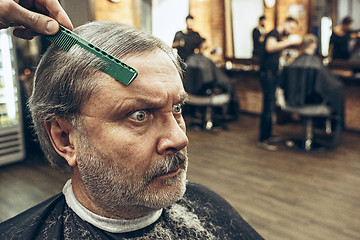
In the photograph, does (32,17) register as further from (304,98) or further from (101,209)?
(304,98)

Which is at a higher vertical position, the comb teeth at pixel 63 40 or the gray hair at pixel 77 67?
the comb teeth at pixel 63 40

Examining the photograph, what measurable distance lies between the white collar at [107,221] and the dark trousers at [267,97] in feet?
11.2

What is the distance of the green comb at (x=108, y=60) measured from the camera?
744 millimetres

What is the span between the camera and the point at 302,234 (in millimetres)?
2381

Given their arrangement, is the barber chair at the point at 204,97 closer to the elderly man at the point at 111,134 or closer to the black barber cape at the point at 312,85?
the black barber cape at the point at 312,85

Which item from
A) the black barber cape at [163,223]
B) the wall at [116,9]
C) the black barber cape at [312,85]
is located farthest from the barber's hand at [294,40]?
the black barber cape at [163,223]

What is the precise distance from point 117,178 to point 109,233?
17 centimetres

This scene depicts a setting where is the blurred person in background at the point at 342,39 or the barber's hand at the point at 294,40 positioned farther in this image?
the blurred person in background at the point at 342,39

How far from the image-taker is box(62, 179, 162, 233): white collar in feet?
2.91

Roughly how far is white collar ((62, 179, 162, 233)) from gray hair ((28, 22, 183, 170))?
23 centimetres

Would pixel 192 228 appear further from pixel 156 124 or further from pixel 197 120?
pixel 197 120

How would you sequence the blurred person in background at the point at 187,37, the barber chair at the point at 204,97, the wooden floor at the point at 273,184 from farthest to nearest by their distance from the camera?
the barber chair at the point at 204,97 → the wooden floor at the point at 273,184 → the blurred person in background at the point at 187,37

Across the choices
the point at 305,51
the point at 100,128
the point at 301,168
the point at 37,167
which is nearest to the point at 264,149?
the point at 301,168

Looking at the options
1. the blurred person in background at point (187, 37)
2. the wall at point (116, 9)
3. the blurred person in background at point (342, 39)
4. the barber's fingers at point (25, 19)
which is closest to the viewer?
the barber's fingers at point (25, 19)
